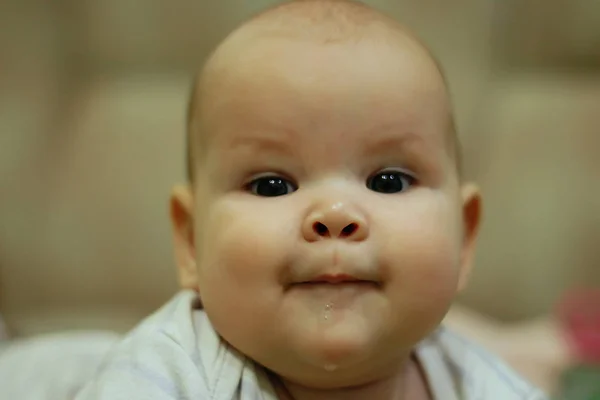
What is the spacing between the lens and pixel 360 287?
68 centimetres

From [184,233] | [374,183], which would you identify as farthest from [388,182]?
[184,233]

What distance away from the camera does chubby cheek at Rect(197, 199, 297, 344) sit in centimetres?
69

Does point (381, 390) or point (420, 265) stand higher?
point (420, 265)

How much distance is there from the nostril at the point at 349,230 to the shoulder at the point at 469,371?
28cm

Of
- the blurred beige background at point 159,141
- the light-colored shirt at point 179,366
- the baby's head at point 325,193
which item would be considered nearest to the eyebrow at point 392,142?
the baby's head at point 325,193

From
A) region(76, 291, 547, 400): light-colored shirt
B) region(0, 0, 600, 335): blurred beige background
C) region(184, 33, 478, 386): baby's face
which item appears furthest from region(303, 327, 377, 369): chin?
region(0, 0, 600, 335): blurred beige background

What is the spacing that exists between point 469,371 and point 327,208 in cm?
33

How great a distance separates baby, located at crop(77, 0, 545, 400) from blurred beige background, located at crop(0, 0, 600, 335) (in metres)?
0.58

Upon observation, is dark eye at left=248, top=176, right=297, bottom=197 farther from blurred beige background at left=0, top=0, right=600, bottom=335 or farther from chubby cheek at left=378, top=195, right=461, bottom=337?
blurred beige background at left=0, top=0, right=600, bottom=335

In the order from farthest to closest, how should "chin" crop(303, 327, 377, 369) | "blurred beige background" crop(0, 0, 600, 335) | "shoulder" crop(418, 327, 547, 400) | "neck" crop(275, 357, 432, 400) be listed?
"blurred beige background" crop(0, 0, 600, 335) → "shoulder" crop(418, 327, 547, 400) → "neck" crop(275, 357, 432, 400) → "chin" crop(303, 327, 377, 369)

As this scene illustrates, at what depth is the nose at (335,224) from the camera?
67 centimetres

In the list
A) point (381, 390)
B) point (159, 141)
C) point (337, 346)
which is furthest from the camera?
point (159, 141)

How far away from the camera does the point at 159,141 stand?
4.53 feet

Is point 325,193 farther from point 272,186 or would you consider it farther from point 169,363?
point 169,363
